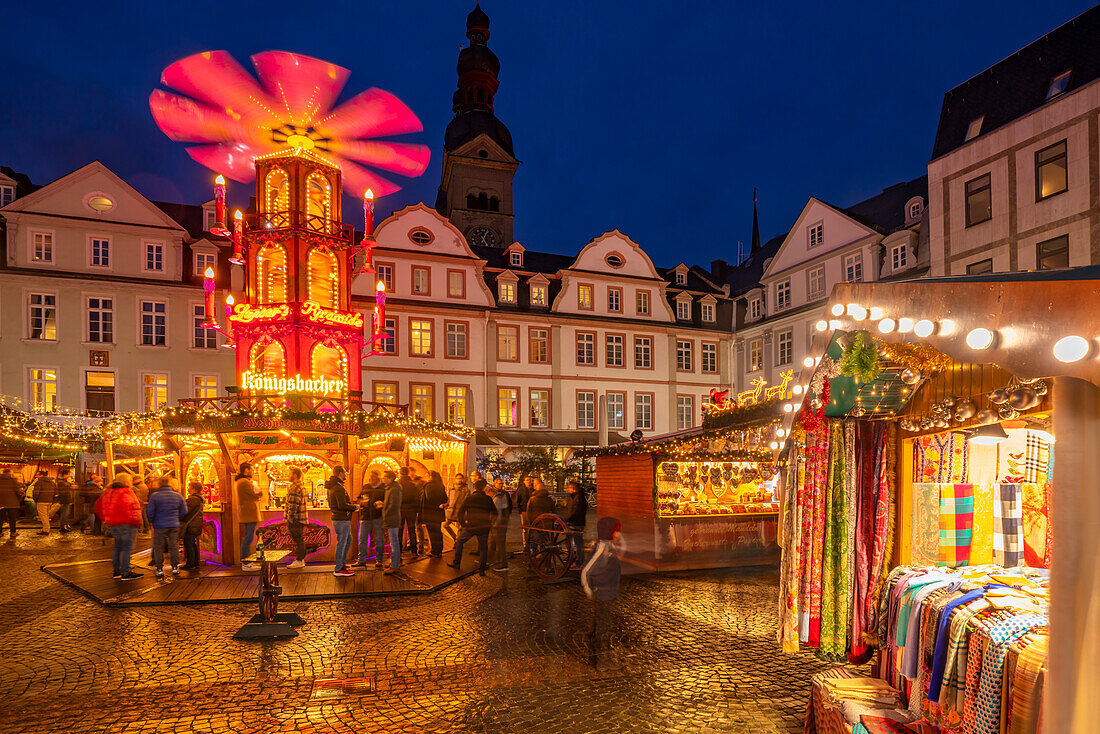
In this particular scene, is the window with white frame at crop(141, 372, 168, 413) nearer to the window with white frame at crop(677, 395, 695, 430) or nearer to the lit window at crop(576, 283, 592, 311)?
the lit window at crop(576, 283, 592, 311)

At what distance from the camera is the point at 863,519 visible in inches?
222

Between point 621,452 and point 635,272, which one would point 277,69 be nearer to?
point 621,452

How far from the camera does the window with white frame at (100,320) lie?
87.4ft

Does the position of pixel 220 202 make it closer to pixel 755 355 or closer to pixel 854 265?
pixel 854 265

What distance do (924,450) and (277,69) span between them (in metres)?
15.9

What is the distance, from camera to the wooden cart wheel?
11.6 m

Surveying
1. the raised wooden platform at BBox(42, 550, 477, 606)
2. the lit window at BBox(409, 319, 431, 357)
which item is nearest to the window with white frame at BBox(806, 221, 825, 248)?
the lit window at BBox(409, 319, 431, 357)

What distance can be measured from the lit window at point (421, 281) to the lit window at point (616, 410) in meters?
9.80

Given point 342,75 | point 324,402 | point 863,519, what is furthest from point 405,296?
point 863,519

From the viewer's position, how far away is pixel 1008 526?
16.9 ft

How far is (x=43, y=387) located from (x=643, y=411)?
24.6 meters

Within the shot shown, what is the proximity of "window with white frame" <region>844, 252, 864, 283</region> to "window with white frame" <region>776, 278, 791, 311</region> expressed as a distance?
3.49 meters

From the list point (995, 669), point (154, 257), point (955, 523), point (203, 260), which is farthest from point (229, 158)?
point (995, 669)

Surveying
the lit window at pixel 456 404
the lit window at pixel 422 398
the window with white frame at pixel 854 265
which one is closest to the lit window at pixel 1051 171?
the window with white frame at pixel 854 265
